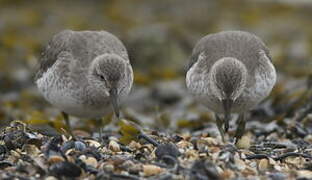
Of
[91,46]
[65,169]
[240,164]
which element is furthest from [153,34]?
[65,169]

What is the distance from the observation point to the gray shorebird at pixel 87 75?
25.9 feet

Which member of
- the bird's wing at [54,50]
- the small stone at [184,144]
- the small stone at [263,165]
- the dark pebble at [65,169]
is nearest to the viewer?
the dark pebble at [65,169]

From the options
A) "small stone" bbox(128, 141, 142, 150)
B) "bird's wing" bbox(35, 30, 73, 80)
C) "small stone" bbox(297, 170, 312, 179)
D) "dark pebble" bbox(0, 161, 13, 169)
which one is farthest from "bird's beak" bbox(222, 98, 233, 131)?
"dark pebble" bbox(0, 161, 13, 169)

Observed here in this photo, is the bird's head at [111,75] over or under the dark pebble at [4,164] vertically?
over

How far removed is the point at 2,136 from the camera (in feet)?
23.3

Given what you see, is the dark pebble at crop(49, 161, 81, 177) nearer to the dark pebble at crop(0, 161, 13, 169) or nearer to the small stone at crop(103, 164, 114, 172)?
the small stone at crop(103, 164, 114, 172)

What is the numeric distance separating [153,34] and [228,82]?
22.3 ft

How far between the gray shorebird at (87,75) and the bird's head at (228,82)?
1046mm

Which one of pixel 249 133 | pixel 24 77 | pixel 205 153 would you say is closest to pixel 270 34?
pixel 24 77

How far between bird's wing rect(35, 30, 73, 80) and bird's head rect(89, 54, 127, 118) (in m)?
0.61

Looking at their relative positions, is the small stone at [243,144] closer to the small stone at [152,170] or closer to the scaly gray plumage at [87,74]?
the scaly gray plumage at [87,74]

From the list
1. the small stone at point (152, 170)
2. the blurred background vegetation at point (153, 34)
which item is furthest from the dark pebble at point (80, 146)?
the blurred background vegetation at point (153, 34)

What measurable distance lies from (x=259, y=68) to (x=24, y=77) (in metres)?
6.48

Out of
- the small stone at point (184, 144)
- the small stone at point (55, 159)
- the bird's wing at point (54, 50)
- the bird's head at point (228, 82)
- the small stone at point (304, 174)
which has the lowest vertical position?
the small stone at point (304, 174)
